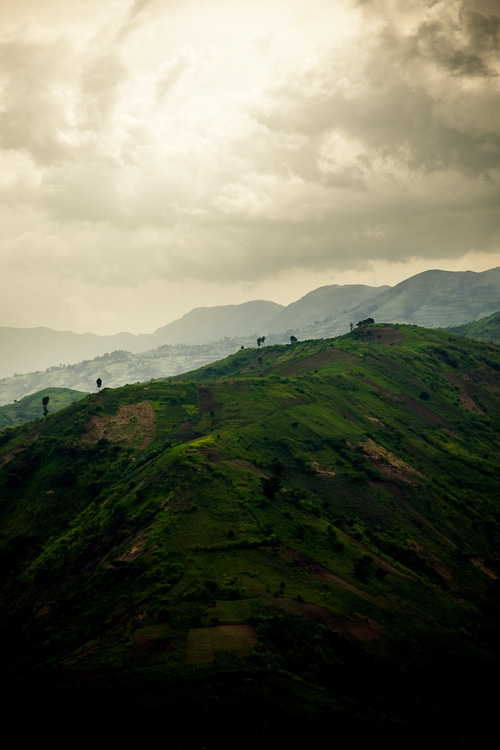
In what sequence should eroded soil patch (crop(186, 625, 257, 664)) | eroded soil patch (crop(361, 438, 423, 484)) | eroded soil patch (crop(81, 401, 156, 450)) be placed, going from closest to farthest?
1. eroded soil patch (crop(186, 625, 257, 664))
2. eroded soil patch (crop(361, 438, 423, 484))
3. eroded soil patch (crop(81, 401, 156, 450))

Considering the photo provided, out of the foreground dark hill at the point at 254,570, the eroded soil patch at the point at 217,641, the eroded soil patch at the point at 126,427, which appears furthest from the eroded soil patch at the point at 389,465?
the eroded soil patch at the point at 217,641

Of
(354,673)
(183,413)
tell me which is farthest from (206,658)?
(183,413)

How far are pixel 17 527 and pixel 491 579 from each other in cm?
11570

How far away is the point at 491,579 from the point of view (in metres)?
99.4

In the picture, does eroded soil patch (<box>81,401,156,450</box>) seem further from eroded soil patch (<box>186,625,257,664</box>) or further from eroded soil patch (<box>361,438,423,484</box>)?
eroded soil patch (<box>186,625,257,664</box>)

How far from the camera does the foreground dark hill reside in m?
44.9

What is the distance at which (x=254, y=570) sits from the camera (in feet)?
239

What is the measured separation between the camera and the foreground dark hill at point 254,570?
4488 cm

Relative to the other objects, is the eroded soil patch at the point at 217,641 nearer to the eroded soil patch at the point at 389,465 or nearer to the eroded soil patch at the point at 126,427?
the eroded soil patch at the point at 389,465

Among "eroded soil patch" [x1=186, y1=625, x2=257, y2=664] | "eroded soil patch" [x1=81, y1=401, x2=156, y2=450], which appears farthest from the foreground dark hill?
"eroded soil patch" [x1=81, y1=401, x2=156, y2=450]

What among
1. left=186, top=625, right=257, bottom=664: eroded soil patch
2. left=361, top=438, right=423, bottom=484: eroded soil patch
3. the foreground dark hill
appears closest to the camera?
the foreground dark hill

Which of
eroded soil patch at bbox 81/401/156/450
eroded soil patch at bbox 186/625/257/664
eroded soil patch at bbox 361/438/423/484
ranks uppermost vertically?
eroded soil patch at bbox 81/401/156/450

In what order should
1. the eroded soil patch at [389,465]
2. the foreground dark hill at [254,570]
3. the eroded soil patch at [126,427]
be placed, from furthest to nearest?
the eroded soil patch at [126,427]
the eroded soil patch at [389,465]
the foreground dark hill at [254,570]

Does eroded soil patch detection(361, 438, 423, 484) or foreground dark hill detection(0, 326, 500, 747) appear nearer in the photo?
foreground dark hill detection(0, 326, 500, 747)
